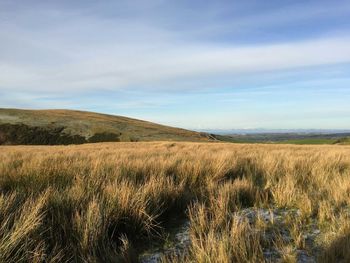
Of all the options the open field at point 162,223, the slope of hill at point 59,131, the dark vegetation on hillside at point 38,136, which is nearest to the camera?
the open field at point 162,223

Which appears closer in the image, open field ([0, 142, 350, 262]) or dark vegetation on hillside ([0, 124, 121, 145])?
open field ([0, 142, 350, 262])

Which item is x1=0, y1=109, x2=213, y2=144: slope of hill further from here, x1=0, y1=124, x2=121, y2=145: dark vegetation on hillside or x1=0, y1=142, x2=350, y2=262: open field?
x1=0, y1=142, x2=350, y2=262: open field

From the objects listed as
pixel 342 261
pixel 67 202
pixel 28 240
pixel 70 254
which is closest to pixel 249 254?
pixel 342 261

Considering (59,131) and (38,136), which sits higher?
(59,131)

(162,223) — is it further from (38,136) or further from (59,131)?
(59,131)

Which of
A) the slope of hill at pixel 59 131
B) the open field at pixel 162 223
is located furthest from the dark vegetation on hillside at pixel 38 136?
the open field at pixel 162 223

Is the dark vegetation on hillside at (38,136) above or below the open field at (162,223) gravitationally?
below

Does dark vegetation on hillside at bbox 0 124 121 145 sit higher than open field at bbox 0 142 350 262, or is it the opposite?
open field at bbox 0 142 350 262

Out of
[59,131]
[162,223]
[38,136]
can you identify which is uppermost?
[162,223]

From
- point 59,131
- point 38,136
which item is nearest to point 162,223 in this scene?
point 38,136

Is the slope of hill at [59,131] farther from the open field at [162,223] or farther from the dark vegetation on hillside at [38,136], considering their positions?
the open field at [162,223]

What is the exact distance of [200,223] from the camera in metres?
3.98

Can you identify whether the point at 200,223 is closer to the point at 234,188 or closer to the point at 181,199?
the point at 181,199

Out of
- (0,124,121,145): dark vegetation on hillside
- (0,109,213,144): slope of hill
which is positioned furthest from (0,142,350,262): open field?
(0,109,213,144): slope of hill
